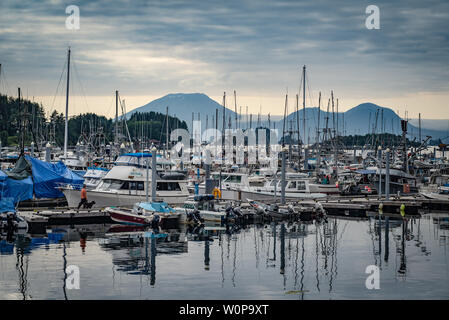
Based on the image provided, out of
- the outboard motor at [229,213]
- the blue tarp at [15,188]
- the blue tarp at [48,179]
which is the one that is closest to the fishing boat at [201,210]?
the outboard motor at [229,213]

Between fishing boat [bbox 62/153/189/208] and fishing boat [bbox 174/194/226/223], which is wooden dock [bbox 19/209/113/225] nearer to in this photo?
fishing boat [bbox 62/153/189/208]

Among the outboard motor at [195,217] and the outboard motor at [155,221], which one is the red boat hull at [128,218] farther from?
the outboard motor at [195,217]

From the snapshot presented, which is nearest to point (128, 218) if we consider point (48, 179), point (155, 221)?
point (155, 221)

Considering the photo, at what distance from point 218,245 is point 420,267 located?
1048 cm

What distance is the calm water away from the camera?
71.8 feet

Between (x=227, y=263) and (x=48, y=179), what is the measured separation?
863 inches

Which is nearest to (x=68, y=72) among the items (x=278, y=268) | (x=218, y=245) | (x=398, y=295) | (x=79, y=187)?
(x=79, y=187)

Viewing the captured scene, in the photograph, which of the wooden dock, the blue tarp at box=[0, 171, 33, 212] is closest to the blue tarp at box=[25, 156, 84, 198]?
the blue tarp at box=[0, 171, 33, 212]

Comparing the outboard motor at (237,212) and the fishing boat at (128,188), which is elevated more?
the fishing boat at (128,188)

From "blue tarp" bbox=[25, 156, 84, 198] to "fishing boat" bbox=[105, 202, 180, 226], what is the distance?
7.70m

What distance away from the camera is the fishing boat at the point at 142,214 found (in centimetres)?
3778

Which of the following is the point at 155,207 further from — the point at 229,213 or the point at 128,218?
the point at 229,213

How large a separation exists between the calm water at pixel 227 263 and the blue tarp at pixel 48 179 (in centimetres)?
832

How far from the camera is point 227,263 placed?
27.3 metres
